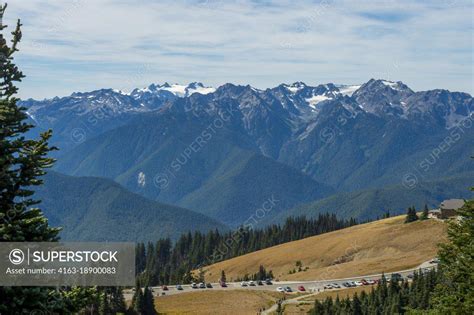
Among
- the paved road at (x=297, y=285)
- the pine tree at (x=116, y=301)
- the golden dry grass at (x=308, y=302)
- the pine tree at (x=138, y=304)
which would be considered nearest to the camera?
the pine tree at (x=116, y=301)

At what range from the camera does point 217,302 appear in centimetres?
11250

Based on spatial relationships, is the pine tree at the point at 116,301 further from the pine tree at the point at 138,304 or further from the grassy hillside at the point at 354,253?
the grassy hillside at the point at 354,253

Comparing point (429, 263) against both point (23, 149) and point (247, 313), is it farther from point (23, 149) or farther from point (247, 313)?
point (23, 149)

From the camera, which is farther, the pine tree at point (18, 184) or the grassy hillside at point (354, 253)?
the grassy hillside at point (354, 253)

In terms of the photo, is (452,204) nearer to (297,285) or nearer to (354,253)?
(354,253)

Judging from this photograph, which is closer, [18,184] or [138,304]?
[18,184]

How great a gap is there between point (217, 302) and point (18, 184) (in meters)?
95.2

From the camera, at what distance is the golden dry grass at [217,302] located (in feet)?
343

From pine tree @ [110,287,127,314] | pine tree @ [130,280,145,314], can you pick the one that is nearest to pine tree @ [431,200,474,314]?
pine tree @ [110,287,127,314]

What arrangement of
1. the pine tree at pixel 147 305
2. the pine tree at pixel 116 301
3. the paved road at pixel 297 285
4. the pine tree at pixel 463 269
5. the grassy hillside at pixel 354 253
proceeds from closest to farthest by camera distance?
1. the pine tree at pixel 463 269
2. the pine tree at pixel 116 301
3. the pine tree at pixel 147 305
4. the paved road at pixel 297 285
5. the grassy hillside at pixel 354 253

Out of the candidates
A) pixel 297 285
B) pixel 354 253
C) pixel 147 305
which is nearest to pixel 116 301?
pixel 147 305

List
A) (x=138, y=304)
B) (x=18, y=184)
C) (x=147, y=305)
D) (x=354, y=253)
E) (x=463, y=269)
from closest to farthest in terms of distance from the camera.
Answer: (x=18, y=184) < (x=463, y=269) < (x=138, y=304) < (x=147, y=305) < (x=354, y=253)

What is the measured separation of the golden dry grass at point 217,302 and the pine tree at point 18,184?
83.2 m

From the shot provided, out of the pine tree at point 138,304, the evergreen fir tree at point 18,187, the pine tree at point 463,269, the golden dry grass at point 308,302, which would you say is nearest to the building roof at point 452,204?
the golden dry grass at point 308,302
